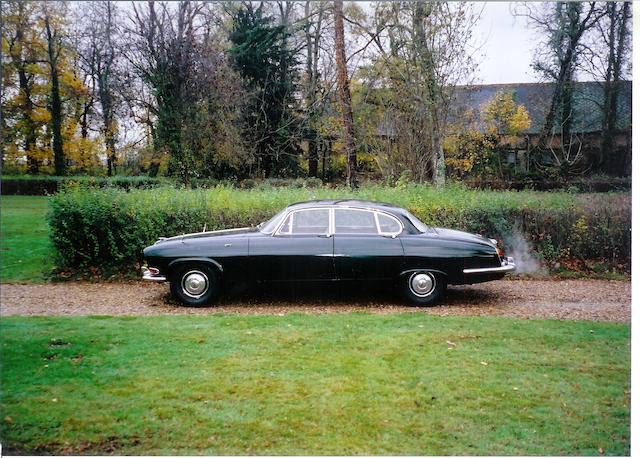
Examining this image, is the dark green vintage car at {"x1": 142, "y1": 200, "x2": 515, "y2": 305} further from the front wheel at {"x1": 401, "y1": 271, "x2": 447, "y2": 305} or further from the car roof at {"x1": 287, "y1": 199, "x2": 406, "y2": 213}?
the car roof at {"x1": 287, "y1": 199, "x2": 406, "y2": 213}

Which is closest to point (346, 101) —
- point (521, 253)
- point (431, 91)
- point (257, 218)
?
point (431, 91)

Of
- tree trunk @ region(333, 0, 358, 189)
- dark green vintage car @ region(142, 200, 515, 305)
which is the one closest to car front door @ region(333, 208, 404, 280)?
dark green vintage car @ region(142, 200, 515, 305)

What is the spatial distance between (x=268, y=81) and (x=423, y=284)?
17506 millimetres

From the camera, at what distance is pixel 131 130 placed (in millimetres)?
15992

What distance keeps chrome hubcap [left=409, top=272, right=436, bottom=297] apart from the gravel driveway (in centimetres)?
22

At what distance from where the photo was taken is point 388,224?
6301 mm

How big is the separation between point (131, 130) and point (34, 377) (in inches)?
530

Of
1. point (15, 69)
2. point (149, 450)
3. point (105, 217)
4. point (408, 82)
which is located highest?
point (408, 82)

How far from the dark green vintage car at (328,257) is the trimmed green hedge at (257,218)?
182cm

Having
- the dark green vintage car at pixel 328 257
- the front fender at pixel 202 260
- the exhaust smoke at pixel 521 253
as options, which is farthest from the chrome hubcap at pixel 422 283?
the exhaust smoke at pixel 521 253

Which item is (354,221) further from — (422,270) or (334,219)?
(422,270)

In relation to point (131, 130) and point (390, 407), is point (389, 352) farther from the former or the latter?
point (131, 130)

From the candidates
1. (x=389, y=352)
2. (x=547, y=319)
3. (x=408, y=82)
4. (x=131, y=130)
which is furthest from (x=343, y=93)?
(x=389, y=352)

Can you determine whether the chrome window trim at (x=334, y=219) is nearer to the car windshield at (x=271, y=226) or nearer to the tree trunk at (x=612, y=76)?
the car windshield at (x=271, y=226)
